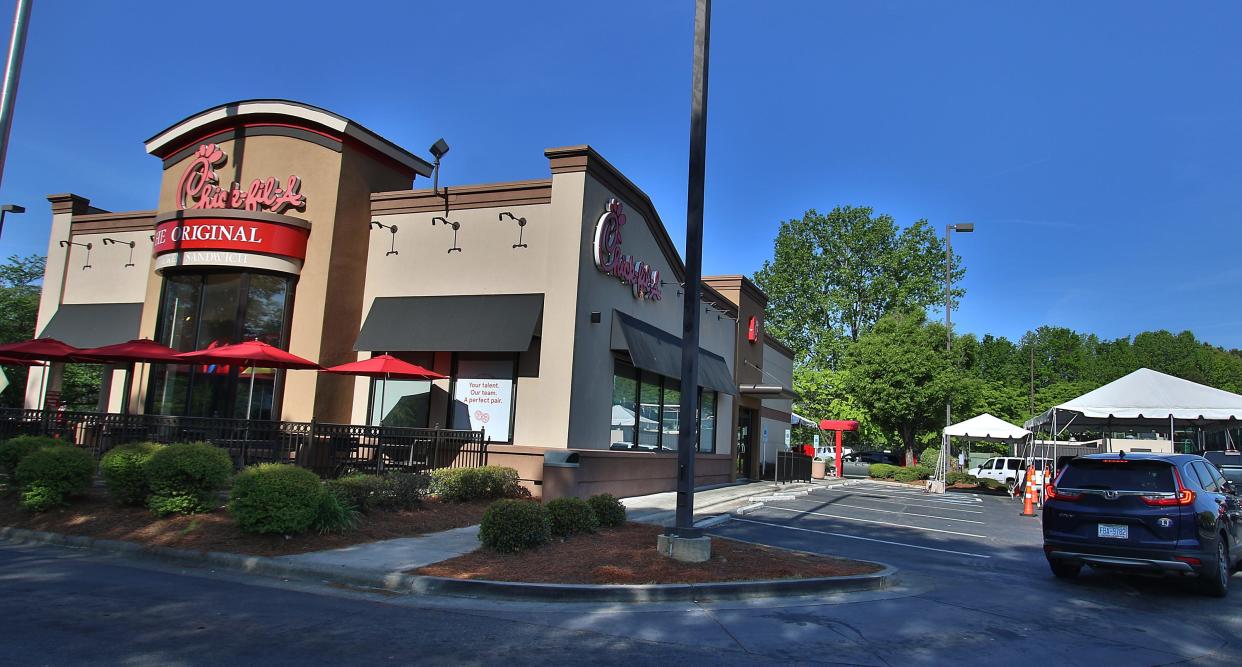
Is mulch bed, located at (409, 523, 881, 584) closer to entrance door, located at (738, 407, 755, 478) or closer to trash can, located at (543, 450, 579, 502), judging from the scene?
trash can, located at (543, 450, 579, 502)

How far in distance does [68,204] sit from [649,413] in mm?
17468

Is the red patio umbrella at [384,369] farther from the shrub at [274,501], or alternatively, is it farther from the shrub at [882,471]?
the shrub at [882,471]

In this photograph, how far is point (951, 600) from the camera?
862 centimetres

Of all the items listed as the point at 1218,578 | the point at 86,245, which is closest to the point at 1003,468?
the point at 1218,578

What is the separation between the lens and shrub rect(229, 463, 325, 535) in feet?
31.0

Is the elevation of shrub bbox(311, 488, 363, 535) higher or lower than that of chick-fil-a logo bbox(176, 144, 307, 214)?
lower

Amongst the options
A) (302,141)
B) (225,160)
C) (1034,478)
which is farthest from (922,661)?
(1034,478)

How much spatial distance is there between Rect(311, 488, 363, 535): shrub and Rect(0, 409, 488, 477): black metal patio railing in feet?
9.09

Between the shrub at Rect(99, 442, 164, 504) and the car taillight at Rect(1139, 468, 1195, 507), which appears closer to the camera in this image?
the car taillight at Rect(1139, 468, 1195, 507)

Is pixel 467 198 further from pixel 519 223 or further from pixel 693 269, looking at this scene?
pixel 693 269

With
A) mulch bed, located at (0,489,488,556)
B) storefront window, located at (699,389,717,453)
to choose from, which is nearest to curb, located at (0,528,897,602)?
mulch bed, located at (0,489,488,556)

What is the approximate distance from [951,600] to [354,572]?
6606 millimetres

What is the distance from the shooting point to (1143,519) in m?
9.03

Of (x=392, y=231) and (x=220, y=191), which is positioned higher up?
(x=220, y=191)
